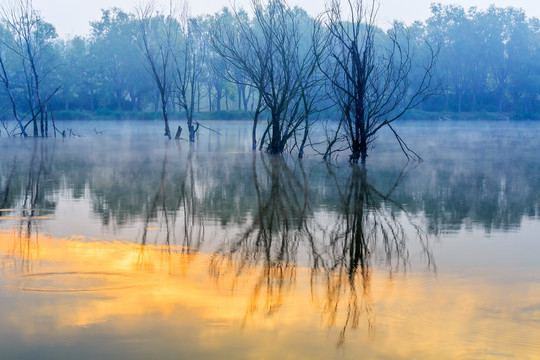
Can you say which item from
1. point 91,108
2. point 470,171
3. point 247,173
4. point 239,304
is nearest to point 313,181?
point 247,173

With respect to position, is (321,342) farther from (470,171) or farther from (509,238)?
(470,171)

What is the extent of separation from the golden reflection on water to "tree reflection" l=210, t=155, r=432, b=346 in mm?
32

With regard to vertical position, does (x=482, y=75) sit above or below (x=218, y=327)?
above

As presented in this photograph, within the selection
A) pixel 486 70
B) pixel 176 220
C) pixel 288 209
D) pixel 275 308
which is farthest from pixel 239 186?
pixel 486 70

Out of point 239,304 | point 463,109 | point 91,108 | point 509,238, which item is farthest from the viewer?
point 463,109

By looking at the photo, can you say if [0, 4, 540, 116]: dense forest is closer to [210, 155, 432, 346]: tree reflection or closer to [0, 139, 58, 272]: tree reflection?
[0, 139, 58, 272]: tree reflection

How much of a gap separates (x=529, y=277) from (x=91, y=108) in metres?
81.0

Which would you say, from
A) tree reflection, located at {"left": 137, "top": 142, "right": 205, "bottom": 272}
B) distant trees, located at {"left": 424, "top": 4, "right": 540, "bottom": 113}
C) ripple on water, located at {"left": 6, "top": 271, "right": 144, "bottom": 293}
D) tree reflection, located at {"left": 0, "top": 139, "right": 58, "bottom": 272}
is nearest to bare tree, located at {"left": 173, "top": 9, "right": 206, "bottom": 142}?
tree reflection, located at {"left": 0, "top": 139, "right": 58, "bottom": 272}

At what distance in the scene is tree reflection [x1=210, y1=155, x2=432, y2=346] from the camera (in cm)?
612

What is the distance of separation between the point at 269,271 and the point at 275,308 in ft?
4.15

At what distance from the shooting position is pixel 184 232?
9453mm

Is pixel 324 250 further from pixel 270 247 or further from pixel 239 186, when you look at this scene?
pixel 239 186

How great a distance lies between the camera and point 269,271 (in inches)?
281

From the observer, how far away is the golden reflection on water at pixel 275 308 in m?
5.10
